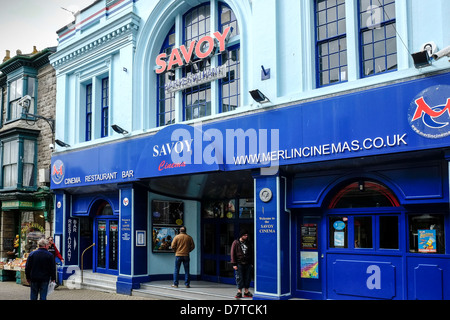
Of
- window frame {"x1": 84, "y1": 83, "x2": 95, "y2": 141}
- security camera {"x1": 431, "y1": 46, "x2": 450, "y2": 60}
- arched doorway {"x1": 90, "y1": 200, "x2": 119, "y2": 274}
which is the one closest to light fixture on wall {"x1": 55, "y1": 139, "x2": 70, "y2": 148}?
window frame {"x1": 84, "y1": 83, "x2": 95, "y2": 141}

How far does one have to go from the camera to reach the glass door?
1673 cm

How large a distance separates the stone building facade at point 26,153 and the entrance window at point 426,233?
→ 13552 millimetres

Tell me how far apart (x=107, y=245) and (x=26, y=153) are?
20.9 feet

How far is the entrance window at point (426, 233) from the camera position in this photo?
31.4 ft

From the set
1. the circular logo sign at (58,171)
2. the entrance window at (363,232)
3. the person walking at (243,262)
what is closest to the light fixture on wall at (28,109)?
the circular logo sign at (58,171)

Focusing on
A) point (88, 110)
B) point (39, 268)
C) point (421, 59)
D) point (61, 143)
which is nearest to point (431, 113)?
point (421, 59)

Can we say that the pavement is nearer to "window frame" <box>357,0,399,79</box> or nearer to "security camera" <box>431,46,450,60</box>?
"window frame" <box>357,0,399,79</box>

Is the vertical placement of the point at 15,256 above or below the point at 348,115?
below

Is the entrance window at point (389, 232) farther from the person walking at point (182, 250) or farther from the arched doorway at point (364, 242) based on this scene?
the person walking at point (182, 250)

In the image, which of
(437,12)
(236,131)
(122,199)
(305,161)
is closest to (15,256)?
(122,199)

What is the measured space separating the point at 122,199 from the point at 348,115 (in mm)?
7996

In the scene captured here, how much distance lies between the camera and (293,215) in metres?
11.7

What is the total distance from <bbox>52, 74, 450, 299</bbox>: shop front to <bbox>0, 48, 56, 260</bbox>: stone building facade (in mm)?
4898

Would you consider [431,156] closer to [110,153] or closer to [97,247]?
[110,153]
